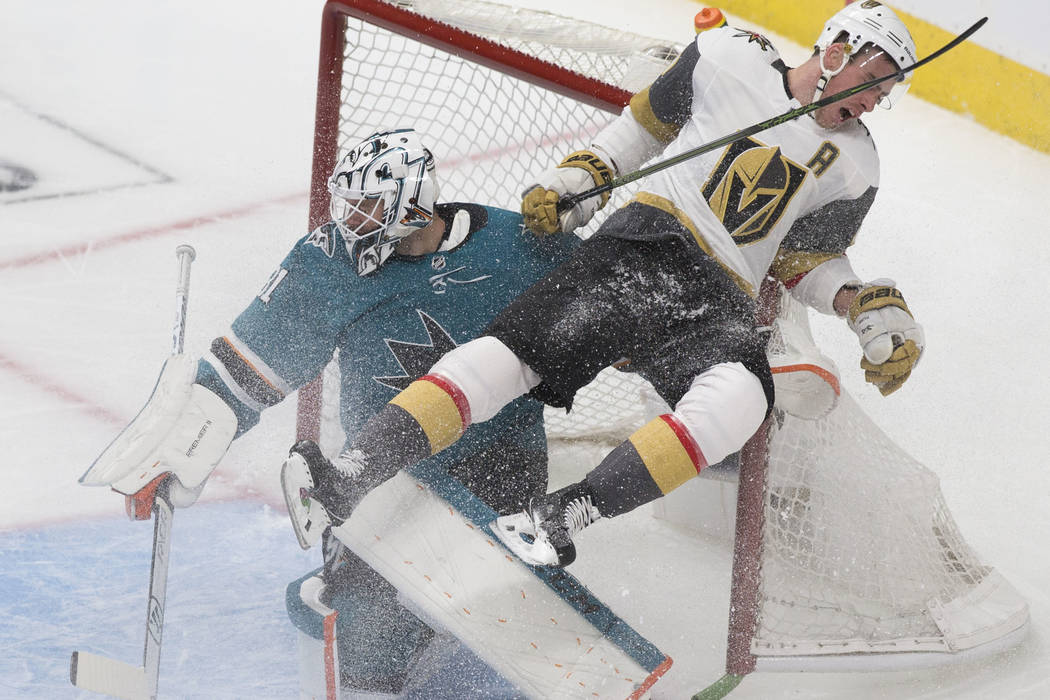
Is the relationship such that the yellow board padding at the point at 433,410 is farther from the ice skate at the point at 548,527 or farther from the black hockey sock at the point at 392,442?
the ice skate at the point at 548,527

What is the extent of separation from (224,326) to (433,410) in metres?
1.30

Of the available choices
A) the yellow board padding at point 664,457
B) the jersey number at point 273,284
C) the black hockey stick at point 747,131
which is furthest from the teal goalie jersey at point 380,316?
the yellow board padding at point 664,457

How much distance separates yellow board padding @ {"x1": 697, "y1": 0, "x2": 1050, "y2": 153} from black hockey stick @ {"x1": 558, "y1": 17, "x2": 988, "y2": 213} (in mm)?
2236

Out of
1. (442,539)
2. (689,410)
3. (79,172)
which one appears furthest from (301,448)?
(79,172)

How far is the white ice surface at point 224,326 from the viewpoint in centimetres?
205

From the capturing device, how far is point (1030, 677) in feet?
6.57

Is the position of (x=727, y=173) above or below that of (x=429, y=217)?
above

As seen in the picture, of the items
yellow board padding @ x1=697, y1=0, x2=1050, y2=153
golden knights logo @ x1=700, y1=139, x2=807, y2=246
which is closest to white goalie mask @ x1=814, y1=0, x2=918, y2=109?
golden knights logo @ x1=700, y1=139, x2=807, y2=246

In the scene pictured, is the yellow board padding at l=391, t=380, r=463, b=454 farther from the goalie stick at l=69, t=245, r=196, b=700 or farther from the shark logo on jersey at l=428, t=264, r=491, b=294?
the goalie stick at l=69, t=245, r=196, b=700

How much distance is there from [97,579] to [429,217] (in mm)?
889

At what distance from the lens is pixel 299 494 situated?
164 centimetres

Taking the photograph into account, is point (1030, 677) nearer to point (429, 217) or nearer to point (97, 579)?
point (429, 217)

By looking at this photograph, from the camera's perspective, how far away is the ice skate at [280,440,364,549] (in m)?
1.64

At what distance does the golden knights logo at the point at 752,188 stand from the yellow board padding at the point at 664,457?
384 mm
